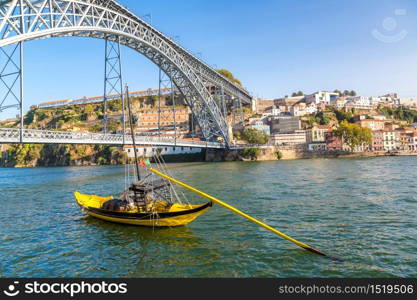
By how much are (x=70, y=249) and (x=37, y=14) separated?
720 inches

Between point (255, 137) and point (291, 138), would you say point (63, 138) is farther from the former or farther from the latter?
point (291, 138)

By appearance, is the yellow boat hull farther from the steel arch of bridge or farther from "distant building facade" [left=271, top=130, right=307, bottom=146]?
"distant building facade" [left=271, top=130, right=307, bottom=146]

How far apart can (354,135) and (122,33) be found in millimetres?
54416

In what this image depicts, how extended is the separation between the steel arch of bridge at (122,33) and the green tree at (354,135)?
27385 mm

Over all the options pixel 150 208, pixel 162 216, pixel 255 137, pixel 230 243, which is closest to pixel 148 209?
pixel 150 208

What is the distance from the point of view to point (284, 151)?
67188mm

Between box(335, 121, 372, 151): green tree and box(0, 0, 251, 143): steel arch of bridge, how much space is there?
27.4 metres

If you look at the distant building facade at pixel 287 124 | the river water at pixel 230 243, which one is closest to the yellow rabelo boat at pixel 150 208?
the river water at pixel 230 243

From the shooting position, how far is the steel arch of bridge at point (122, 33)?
19969 millimetres

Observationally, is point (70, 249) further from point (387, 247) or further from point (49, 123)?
point (49, 123)

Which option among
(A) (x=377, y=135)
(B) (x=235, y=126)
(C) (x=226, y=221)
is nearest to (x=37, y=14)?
(C) (x=226, y=221)

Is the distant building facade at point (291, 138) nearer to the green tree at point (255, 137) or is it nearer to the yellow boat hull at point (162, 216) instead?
the green tree at point (255, 137)

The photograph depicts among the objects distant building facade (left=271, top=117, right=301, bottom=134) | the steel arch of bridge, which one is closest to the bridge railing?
the steel arch of bridge

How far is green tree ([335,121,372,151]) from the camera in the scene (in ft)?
210
